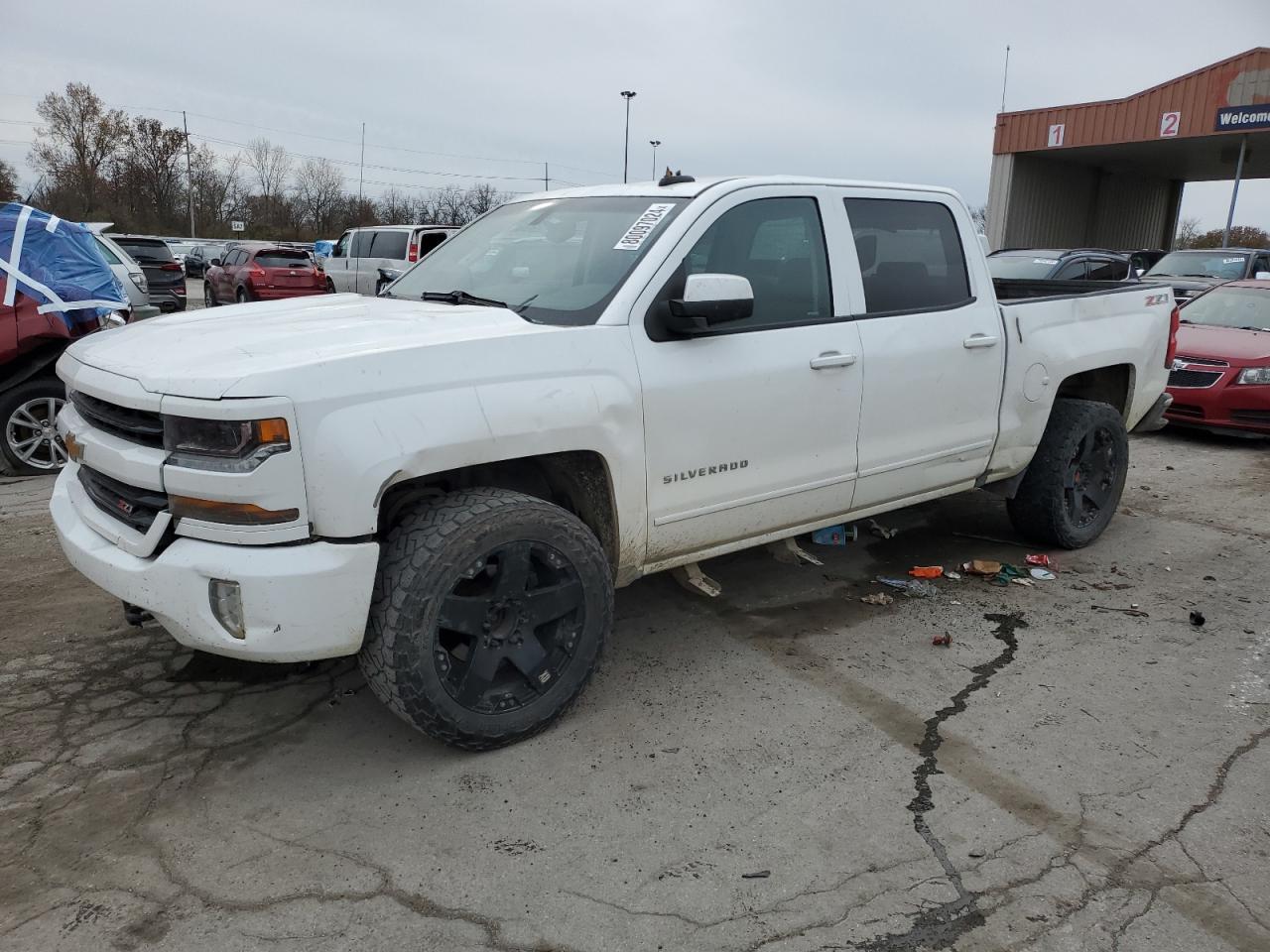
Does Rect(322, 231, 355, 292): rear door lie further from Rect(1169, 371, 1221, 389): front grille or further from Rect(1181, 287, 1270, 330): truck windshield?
Rect(1169, 371, 1221, 389): front grille

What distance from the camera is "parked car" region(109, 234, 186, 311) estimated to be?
16891 millimetres

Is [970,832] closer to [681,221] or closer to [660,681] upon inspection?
[660,681]

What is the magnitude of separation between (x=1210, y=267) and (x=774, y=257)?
13736 mm

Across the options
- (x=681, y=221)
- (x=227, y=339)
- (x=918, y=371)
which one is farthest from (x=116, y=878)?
(x=918, y=371)

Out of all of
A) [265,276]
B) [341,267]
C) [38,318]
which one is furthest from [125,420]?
[265,276]

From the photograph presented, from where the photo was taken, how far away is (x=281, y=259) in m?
20.7

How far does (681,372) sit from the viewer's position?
11.3 feet

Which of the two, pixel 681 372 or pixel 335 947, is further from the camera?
pixel 681 372

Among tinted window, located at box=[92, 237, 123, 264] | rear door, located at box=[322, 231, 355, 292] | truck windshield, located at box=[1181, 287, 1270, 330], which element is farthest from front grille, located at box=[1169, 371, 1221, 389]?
rear door, located at box=[322, 231, 355, 292]

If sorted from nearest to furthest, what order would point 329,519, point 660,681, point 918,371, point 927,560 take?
point 329,519 → point 660,681 → point 918,371 → point 927,560

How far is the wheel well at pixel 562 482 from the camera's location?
10.9 ft

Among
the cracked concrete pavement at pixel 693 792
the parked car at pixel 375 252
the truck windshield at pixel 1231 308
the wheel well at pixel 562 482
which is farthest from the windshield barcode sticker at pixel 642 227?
the parked car at pixel 375 252

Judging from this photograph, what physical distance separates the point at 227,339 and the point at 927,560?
3.82 m

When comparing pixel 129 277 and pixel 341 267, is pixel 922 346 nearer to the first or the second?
pixel 129 277
